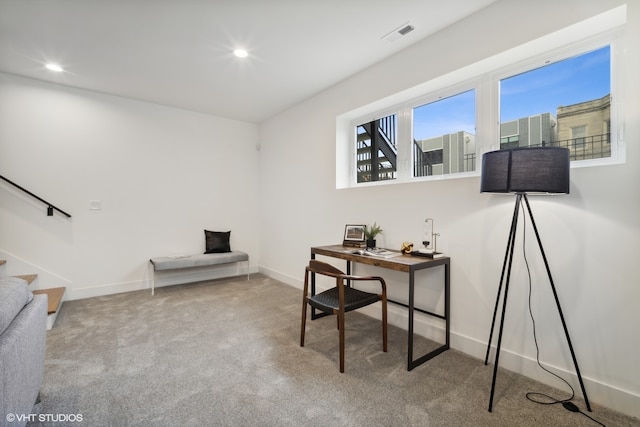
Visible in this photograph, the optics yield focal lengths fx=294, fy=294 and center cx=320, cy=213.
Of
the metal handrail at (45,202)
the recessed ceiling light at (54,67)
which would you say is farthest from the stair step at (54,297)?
the recessed ceiling light at (54,67)

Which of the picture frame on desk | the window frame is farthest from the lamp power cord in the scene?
the picture frame on desk

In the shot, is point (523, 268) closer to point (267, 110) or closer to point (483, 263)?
point (483, 263)

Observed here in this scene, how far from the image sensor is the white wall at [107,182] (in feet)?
11.2

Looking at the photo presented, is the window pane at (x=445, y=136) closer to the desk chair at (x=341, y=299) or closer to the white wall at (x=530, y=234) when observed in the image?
the white wall at (x=530, y=234)

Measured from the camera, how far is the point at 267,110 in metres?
4.51

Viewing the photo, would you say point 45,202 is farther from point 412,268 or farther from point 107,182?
point 412,268

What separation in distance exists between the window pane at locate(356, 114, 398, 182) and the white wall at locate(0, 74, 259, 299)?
234cm

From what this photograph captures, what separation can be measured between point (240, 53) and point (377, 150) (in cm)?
174

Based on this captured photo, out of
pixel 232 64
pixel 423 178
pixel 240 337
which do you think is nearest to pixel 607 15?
pixel 423 178

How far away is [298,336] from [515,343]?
1.67m

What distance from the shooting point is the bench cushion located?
12.8 feet

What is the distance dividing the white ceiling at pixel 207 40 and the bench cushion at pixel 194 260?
223 cm

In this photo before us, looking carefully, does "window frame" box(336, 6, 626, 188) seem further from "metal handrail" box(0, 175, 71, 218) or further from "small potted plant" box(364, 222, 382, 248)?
"metal handrail" box(0, 175, 71, 218)

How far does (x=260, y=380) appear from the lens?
6.38 ft
